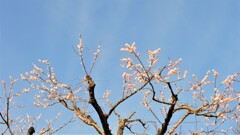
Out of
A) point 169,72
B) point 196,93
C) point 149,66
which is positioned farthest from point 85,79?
point 196,93

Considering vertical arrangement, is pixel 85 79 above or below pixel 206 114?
above

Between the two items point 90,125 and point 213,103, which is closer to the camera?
point 213,103

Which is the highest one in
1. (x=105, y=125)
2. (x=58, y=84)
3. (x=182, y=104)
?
(x=58, y=84)

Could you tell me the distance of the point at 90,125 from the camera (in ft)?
28.0

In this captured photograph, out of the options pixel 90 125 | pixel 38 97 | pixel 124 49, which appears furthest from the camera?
pixel 38 97

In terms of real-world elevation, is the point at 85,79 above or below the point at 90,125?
above

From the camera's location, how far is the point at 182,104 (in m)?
7.96

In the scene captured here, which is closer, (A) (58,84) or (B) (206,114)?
(B) (206,114)

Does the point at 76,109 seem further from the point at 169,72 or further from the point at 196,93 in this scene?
the point at 196,93

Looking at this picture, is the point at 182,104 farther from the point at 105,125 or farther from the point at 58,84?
the point at 58,84

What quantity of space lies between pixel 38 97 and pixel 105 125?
2.67 metres

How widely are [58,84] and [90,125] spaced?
1491mm

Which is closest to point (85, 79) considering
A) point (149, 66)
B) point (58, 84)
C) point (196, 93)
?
point (58, 84)

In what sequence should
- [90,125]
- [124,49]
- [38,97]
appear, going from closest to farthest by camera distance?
[124,49]
[90,125]
[38,97]
